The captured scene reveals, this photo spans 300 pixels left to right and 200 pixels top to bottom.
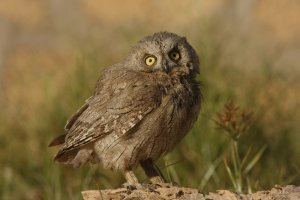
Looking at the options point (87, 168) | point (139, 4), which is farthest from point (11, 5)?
point (87, 168)

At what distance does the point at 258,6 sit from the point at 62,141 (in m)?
3.52

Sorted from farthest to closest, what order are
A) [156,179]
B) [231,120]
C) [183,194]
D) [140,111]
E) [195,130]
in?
[195,130]
[156,179]
[140,111]
[231,120]
[183,194]

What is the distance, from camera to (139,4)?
25.2ft

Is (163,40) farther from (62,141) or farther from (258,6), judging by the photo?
(258,6)

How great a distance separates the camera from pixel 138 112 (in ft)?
12.9

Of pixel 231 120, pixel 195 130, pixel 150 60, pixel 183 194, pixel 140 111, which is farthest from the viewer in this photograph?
pixel 195 130

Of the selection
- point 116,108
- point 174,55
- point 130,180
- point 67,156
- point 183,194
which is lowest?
point 183,194

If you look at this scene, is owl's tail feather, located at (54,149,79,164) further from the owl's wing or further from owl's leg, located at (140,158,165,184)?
owl's leg, located at (140,158,165,184)

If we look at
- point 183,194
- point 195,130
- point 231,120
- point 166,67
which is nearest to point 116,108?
point 166,67

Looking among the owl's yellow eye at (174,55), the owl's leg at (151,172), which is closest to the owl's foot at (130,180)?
the owl's leg at (151,172)

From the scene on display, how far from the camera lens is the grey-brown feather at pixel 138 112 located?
3910 mm

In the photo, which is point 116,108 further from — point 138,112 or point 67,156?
point 67,156

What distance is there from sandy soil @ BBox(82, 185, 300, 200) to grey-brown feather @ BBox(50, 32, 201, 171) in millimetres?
445

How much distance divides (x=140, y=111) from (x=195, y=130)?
151 centimetres
